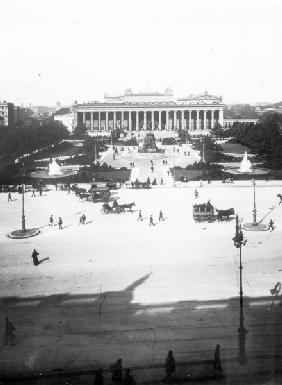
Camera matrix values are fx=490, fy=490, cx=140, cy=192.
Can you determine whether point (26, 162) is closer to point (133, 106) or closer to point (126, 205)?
point (126, 205)

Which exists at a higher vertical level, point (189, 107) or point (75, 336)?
point (189, 107)

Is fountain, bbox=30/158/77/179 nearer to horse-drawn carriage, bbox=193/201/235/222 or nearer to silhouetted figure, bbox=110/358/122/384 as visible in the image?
horse-drawn carriage, bbox=193/201/235/222

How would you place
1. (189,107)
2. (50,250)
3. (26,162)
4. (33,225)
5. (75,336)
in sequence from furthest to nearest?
(189,107) < (26,162) < (33,225) < (50,250) < (75,336)

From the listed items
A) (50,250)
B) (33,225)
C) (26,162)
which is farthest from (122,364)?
(26,162)

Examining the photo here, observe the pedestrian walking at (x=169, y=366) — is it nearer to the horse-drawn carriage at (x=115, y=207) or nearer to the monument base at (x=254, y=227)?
the monument base at (x=254, y=227)

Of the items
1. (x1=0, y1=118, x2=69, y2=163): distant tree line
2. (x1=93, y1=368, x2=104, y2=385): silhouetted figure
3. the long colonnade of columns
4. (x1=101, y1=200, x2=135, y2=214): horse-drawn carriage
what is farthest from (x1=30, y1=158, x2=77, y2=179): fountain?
the long colonnade of columns

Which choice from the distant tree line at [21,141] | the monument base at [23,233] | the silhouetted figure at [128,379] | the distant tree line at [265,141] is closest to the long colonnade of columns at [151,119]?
the distant tree line at [265,141]

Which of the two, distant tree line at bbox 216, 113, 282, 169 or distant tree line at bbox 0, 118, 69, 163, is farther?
distant tree line at bbox 0, 118, 69, 163
